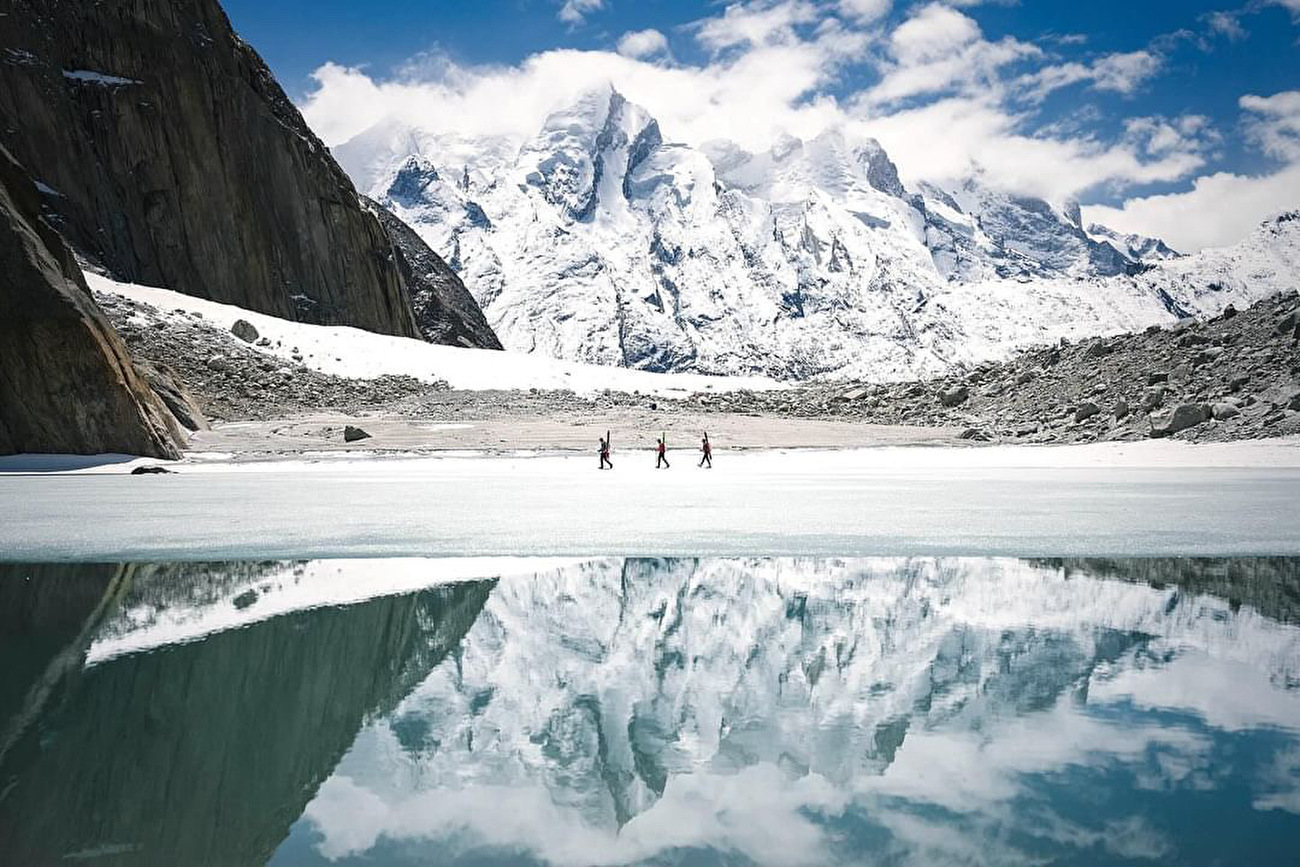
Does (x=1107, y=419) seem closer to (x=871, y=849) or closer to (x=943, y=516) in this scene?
(x=943, y=516)

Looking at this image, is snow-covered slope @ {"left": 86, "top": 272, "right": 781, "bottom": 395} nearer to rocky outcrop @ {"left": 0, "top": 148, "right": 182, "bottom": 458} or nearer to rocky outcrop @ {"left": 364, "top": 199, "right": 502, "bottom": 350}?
rocky outcrop @ {"left": 0, "top": 148, "right": 182, "bottom": 458}

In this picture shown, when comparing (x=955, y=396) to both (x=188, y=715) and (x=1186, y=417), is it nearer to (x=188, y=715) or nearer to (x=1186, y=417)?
(x=1186, y=417)

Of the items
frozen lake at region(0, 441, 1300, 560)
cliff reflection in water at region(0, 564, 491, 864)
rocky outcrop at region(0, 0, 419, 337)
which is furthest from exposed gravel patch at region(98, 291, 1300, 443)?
cliff reflection in water at region(0, 564, 491, 864)

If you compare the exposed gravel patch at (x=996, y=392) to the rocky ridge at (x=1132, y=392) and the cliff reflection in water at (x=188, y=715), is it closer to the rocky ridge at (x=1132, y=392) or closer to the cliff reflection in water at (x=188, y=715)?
the rocky ridge at (x=1132, y=392)

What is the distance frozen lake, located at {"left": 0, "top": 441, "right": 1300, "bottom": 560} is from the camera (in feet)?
31.4

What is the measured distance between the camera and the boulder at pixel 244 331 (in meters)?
37.7

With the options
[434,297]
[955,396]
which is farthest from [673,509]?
[434,297]

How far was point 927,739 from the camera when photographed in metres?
4.10

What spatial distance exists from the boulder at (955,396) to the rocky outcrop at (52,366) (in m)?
25.3

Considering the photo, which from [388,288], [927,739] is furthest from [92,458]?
[388,288]

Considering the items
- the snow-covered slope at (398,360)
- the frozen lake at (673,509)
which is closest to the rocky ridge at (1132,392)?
the frozen lake at (673,509)

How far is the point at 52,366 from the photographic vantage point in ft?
63.3

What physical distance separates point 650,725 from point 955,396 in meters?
32.4

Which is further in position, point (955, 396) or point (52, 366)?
point (955, 396)
